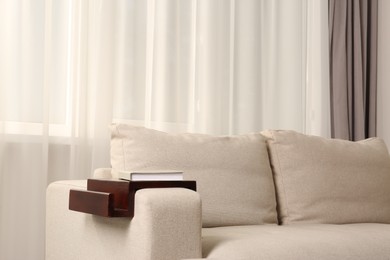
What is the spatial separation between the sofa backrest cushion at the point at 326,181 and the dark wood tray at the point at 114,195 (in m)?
0.85

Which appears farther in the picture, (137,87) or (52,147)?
(137,87)

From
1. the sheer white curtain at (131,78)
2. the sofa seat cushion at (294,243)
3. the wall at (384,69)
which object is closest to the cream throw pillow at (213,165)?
the sofa seat cushion at (294,243)

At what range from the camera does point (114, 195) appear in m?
2.05

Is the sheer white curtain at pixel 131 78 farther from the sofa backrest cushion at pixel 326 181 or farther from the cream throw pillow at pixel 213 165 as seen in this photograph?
the sofa backrest cushion at pixel 326 181

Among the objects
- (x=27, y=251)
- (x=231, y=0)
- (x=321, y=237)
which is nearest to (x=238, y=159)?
(x=321, y=237)

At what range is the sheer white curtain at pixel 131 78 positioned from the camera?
2.91 m

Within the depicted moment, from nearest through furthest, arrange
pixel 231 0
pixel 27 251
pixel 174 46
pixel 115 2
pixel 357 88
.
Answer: pixel 27 251 < pixel 115 2 < pixel 174 46 < pixel 231 0 < pixel 357 88

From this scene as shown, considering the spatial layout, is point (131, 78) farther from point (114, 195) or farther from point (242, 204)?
point (114, 195)

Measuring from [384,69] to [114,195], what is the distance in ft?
9.05

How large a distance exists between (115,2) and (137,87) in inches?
16.4

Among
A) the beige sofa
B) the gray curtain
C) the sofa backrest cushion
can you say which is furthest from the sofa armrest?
the gray curtain

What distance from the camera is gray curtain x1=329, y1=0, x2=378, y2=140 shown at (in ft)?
13.7

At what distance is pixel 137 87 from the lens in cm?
331

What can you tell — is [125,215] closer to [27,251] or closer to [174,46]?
[27,251]
